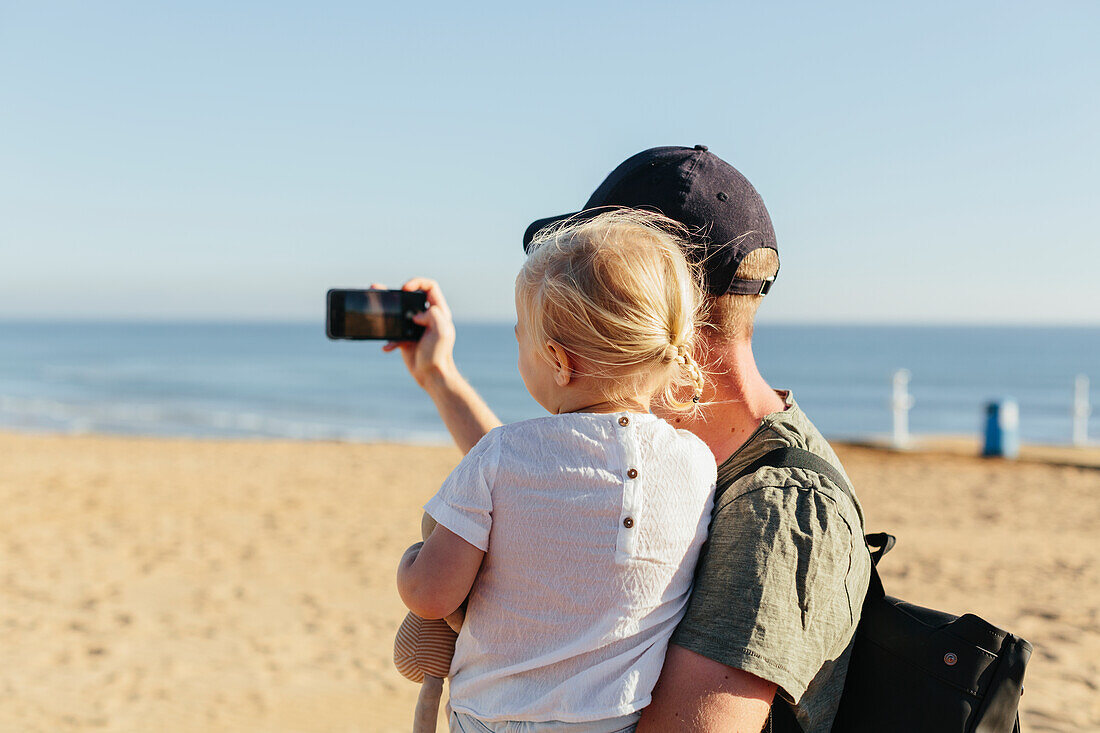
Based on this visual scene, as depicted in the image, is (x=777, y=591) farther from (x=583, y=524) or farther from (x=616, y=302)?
(x=616, y=302)

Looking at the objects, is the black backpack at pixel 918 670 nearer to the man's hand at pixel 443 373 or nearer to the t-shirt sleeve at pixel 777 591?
the t-shirt sleeve at pixel 777 591

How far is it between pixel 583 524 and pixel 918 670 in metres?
0.56

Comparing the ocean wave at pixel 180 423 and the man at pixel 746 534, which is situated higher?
the man at pixel 746 534

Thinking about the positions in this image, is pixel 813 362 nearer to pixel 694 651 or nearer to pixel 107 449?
pixel 107 449

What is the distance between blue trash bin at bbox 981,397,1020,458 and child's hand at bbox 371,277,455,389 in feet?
45.5

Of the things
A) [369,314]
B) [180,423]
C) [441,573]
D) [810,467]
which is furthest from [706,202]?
[180,423]

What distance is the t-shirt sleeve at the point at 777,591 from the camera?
3.89 ft

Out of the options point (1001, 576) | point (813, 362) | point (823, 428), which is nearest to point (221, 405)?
point (823, 428)

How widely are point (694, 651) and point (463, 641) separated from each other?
38 cm

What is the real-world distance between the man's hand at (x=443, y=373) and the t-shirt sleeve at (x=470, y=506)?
0.63 m

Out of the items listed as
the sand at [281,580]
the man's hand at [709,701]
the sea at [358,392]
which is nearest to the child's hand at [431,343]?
the man's hand at [709,701]

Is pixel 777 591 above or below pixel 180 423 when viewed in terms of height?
above

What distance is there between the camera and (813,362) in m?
59.0

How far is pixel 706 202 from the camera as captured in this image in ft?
4.86
